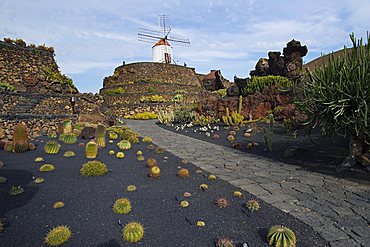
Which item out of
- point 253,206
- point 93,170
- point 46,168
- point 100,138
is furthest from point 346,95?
point 100,138

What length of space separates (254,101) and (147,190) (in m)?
9.17

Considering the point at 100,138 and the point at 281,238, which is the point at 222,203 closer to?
the point at 281,238

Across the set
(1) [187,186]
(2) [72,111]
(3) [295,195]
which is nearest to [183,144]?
(1) [187,186]

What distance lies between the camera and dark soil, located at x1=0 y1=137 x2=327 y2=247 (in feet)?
8.18

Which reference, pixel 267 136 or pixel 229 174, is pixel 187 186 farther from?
pixel 267 136

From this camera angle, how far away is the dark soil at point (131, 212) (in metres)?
2.49

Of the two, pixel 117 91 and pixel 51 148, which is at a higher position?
pixel 117 91

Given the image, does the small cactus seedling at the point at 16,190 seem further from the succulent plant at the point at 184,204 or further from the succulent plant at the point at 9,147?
the succulent plant at the point at 9,147

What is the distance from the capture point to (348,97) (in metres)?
4.07

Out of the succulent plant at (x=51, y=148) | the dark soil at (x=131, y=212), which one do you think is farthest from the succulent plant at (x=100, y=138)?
the dark soil at (x=131, y=212)

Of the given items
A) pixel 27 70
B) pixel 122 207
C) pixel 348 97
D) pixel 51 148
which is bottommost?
pixel 122 207

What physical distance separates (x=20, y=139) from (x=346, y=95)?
782 cm

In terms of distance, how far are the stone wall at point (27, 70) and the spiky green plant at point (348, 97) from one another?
14.2 m

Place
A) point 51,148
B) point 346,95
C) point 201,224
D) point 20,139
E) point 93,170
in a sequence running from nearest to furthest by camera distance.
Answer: point 201,224 < point 346,95 < point 93,170 < point 51,148 < point 20,139
